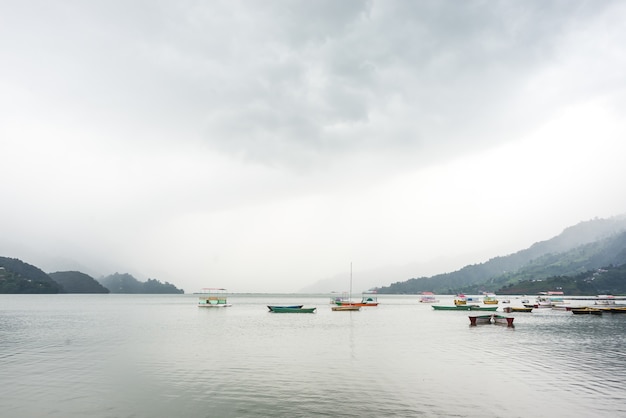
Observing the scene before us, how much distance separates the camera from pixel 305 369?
1468 inches

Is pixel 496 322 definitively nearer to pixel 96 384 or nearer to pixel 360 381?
pixel 360 381

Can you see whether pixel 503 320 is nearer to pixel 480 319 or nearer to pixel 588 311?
pixel 480 319

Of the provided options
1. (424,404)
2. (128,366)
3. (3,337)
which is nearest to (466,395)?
(424,404)

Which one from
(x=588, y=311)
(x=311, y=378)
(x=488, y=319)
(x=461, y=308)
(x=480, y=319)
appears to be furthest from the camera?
(x=461, y=308)

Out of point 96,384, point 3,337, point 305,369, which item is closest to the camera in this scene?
point 96,384

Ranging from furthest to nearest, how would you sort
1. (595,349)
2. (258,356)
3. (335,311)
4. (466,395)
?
(335,311) → (595,349) → (258,356) → (466,395)

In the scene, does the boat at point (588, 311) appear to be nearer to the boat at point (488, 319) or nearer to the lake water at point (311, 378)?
the boat at point (488, 319)

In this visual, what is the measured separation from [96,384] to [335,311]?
381 ft

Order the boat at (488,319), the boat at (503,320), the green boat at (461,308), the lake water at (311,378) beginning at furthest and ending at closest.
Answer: the green boat at (461,308)
the boat at (488,319)
the boat at (503,320)
the lake water at (311,378)

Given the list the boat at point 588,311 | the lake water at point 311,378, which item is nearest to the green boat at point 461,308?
the boat at point 588,311

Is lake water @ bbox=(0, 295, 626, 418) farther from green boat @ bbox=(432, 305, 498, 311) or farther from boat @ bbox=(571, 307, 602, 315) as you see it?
green boat @ bbox=(432, 305, 498, 311)

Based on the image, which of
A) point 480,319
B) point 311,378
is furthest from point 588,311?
point 311,378

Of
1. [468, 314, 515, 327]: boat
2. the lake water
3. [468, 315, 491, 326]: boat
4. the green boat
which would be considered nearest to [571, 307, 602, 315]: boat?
the green boat

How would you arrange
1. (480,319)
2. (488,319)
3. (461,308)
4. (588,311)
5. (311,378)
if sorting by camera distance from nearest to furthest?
(311,378) → (480,319) → (488,319) → (588,311) → (461,308)
